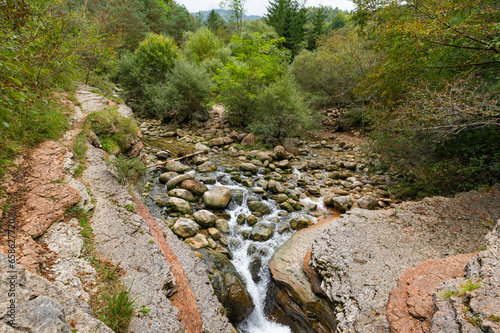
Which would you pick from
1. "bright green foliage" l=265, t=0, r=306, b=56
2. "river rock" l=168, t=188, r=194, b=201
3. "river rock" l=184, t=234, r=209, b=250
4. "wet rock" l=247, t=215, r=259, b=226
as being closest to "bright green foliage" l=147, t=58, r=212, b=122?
"river rock" l=168, t=188, r=194, b=201

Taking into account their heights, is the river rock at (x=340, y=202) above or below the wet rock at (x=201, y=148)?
below

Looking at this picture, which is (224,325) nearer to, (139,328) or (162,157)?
(139,328)

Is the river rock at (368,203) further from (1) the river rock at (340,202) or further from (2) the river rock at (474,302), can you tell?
(2) the river rock at (474,302)

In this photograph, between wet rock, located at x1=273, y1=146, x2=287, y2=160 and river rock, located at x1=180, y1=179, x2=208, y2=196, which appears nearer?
river rock, located at x1=180, y1=179, x2=208, y2=196

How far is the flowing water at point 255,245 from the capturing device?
183 inches

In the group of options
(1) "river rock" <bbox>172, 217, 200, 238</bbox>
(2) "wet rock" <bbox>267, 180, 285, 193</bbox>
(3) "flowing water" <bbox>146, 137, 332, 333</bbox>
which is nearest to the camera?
(3) "flowing water" <bbox>146, 137, 332, 333</bbox>

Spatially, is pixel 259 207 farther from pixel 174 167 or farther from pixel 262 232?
pixel 174 167

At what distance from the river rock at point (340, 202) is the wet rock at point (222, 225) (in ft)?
12.7

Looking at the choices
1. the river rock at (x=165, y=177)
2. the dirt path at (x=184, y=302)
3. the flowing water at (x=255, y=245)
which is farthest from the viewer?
the river rock at (x=165, y=177)

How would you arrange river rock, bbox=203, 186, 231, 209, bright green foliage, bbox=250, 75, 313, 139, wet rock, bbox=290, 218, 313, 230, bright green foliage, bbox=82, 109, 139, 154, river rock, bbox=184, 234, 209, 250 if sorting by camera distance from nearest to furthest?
river rock, bbox=184, 234, 209, 250 → bright green foliage, bbox=82, 109, 139, 154 → wet rock, bbox=290, 218, 313, 230 → river rock, bbox=203, 186, 231, 209 → bright green foliage, bbox=250, 75, 313, 139

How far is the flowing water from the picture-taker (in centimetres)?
464

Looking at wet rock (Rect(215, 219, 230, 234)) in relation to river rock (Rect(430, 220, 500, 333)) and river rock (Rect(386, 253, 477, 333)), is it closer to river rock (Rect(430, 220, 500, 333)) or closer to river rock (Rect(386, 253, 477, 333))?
river rock (Rect(386, 253, 477, 333))

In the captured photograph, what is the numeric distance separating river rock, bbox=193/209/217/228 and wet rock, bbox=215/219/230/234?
135mm

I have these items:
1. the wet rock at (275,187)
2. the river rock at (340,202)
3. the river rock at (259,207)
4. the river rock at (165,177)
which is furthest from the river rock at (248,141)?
the river rock at (340,202)
